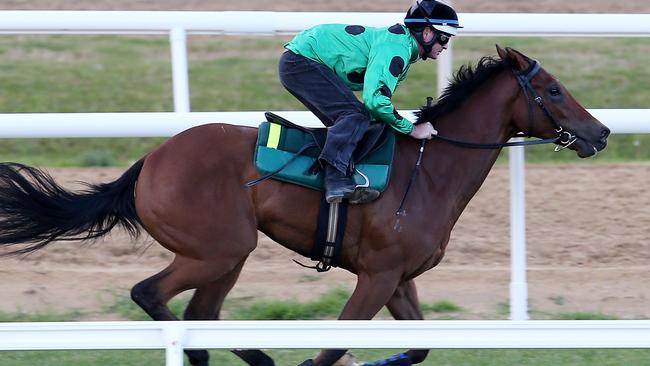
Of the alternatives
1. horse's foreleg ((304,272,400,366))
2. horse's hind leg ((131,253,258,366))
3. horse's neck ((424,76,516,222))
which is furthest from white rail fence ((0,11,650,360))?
horse's foreleg ((304,272,400,366))

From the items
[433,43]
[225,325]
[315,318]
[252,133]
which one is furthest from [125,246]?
[225,325]

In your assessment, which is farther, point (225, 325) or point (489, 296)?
point (489, 296)

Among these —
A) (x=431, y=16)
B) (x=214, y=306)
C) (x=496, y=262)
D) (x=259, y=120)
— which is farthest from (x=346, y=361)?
(x=496, y=262)

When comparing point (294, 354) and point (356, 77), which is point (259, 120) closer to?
point (356, 77)

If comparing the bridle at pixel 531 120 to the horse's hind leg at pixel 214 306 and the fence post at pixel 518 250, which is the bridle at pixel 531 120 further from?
the horse's hind leg at pixel 214 306

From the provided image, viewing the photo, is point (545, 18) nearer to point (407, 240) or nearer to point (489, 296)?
point (489, 296)

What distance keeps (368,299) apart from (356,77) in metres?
0.98

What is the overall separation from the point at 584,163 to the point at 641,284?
8.27 feet

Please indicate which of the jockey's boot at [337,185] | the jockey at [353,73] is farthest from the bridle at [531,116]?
the jockey's boot at [337,185]

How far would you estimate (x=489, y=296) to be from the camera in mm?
6297

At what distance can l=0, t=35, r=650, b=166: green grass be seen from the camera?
958 centimetres

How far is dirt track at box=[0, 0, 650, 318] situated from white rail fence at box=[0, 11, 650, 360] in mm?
696

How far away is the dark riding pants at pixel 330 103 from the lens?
479 cm

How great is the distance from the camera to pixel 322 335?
3.66m
